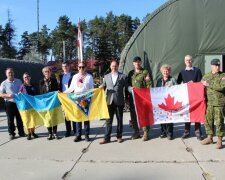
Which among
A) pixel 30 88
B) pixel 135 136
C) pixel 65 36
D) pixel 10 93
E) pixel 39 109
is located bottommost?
pixel 135 136

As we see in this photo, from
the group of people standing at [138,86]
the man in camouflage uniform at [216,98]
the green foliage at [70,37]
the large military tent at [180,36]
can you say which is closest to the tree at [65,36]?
the green foliage at [70,37]

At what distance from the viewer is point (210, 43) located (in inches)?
518

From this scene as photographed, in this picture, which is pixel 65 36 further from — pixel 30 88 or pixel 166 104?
pixel 166 104

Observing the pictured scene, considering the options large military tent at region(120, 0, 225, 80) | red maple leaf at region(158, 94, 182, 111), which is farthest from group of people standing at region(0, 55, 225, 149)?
large military tent at region(120, 0, 225, 80)

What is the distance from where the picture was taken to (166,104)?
30.3 ft

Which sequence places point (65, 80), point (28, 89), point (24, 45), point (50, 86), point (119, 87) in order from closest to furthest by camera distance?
point (119, 87) → point (50, 86) → point (65, 80) → point (28, 89) → point (24, 45)

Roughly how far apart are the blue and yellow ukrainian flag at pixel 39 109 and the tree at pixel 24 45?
208 ft

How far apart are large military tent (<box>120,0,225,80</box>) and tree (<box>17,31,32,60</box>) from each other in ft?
197

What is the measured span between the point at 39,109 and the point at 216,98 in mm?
4515

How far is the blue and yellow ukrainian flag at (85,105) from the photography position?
9.25 metres

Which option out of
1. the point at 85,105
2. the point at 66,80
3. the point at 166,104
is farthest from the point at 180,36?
the point at 85,105

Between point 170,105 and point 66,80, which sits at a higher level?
point 66,80

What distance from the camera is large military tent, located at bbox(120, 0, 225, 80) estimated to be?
13125mm

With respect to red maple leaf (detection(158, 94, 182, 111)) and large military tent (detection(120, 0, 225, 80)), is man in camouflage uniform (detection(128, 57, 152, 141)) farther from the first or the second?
large military tent (detection(120, 0, 225, 80))
